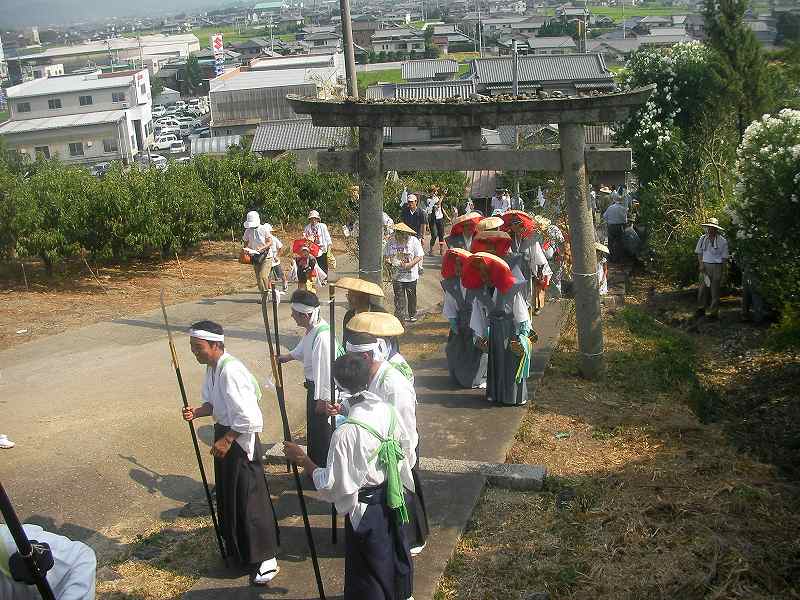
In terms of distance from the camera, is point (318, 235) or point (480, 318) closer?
point (480, 318)

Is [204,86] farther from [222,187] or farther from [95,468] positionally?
[95,468]

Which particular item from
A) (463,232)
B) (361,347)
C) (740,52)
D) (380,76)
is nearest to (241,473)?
(361,347)

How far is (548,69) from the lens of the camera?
50.4 metres

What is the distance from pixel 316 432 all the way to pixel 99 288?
29.5 ft

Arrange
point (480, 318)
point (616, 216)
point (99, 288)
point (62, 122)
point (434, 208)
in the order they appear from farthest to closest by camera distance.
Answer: point (62, 122) < point (434, 208) < point (616, 216) < point (99, 288) < point (480, 318)

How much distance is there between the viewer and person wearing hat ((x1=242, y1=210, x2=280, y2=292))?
40.7 ft

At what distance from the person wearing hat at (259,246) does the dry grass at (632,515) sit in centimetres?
525

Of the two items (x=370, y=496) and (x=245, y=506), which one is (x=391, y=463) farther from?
(x=245, y=506)

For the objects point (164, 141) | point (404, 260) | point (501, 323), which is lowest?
point (164, 141)

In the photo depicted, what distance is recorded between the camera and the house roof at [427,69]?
6272cm

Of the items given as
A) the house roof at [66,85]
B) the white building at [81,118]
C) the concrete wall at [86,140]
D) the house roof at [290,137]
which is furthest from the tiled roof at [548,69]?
the house roof at [66,85]

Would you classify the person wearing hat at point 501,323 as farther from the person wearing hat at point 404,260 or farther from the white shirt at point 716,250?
the white shirt at point 716,250

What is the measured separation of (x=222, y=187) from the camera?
58.9ft

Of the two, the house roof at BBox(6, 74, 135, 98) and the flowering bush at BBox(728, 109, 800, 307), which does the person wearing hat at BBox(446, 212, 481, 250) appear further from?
the house roof at BBox(6, 74, 135, 98)
